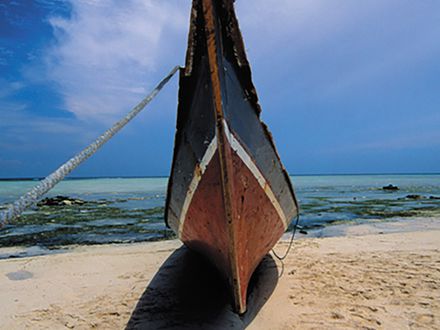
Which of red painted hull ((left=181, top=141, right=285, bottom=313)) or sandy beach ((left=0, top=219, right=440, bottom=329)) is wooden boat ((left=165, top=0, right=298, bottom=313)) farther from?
sandy beach ((left=0, top=219, right=440, bottom=329))

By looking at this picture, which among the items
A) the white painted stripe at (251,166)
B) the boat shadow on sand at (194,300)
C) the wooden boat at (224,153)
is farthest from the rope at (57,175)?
the boat shadow on sand at (194,300)

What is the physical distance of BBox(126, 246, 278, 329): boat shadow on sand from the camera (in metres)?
2.95

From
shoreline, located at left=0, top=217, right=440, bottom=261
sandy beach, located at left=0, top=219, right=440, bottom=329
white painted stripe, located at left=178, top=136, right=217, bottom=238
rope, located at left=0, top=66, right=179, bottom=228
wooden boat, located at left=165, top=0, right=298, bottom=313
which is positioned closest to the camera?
rope, located at left=0, top=66, right=179, bottom=228

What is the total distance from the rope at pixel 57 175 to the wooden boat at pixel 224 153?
2.33 ft

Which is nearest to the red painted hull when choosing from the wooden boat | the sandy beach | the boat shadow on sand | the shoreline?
the wooden boat

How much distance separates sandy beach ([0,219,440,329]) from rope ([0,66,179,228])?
1897mm

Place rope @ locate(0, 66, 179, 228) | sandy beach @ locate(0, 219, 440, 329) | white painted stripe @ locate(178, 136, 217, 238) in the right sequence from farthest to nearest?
sandy beach @ locate(0, 219, 440, 329), white painted stripe @ locate(178, 136, 217, 238), rope @ locate(0, 66, 179, 228)

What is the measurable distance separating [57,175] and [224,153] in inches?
51.7

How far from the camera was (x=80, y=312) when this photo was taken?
11.0 ft

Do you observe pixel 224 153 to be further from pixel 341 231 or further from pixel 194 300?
pixel 341 231

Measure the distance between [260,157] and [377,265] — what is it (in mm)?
2921

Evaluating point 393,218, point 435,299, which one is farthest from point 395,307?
point 393,218

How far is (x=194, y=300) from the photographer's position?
133 inches

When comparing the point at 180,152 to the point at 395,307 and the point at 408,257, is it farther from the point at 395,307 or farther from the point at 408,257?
the point at 408,257
